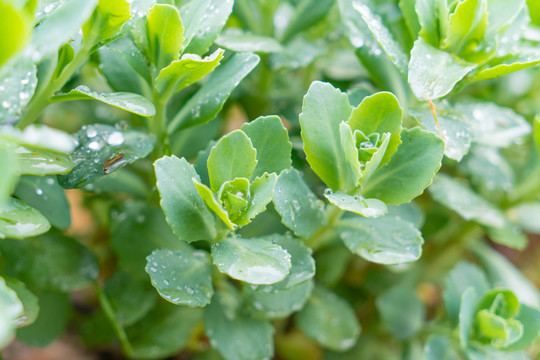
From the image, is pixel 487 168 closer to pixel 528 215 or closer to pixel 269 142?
pixel 528 215

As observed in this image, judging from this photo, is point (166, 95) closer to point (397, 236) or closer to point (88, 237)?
point (397, 236)

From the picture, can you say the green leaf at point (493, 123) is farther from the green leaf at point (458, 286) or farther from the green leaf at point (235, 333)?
the green leaf at point (235, 333)

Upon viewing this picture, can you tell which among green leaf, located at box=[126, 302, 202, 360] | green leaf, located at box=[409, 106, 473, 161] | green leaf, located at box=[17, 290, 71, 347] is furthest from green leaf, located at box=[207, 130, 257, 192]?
green leaf, located at box=[17, 290, 71, 347]

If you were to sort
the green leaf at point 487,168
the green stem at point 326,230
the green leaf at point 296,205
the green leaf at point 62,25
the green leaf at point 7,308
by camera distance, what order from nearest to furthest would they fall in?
the green leaf at point 7,308 < the green leaf at point 62,25 < the green leaf at point 296,205 < the green stem at point 326,230 < the green leaf at point 487,168

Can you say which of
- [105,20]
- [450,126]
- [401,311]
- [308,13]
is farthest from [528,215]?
[105,20]

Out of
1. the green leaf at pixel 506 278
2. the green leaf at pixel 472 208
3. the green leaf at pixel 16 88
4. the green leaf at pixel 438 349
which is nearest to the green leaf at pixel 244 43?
the green leaf at pixel 16 88

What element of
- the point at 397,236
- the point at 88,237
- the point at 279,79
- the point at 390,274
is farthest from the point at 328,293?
the point at 88,237

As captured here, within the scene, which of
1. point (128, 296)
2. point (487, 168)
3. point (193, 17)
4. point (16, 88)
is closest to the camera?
point (16, 88)
